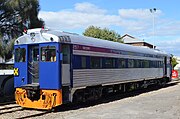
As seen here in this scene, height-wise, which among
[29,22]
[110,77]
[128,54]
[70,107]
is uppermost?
[29,22]

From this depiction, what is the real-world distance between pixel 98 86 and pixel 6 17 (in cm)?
1053

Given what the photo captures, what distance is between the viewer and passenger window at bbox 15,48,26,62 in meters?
14.3

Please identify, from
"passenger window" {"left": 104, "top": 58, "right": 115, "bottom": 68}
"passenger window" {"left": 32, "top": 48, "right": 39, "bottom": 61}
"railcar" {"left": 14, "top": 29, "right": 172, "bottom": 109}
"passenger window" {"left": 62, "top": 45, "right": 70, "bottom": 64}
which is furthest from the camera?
"passenger window" {"left": 104, "top": 58, "right": 115, "bottom": 68}

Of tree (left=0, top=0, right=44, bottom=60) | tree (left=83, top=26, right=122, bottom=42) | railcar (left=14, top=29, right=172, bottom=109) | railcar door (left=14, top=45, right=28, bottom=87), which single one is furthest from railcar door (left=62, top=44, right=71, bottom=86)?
Answer: tree (left=83, top=26, right=122, bottom=42)

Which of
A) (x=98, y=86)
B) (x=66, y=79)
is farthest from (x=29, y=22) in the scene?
(x=66, y=79)

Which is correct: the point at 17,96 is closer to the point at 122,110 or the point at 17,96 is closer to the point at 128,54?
the point at 122,110

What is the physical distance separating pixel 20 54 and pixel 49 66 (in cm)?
191

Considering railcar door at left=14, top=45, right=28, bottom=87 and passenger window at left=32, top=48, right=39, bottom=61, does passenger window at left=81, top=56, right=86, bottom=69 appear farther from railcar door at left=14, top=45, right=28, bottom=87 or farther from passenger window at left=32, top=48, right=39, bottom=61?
railcar door at left=14, top=45, right=28, bottom=87

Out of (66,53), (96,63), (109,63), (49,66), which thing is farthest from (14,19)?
(49,66)

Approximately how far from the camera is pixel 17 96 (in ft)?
46.3

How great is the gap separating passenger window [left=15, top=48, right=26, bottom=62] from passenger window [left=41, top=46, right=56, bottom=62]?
1085mm

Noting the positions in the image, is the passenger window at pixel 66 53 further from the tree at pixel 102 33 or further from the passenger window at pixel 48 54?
the tree at pixel 102 33

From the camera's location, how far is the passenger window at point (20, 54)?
14.3m

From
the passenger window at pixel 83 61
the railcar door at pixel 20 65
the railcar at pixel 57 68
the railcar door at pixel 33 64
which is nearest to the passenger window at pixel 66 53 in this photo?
the railcar at pixel 57 68
